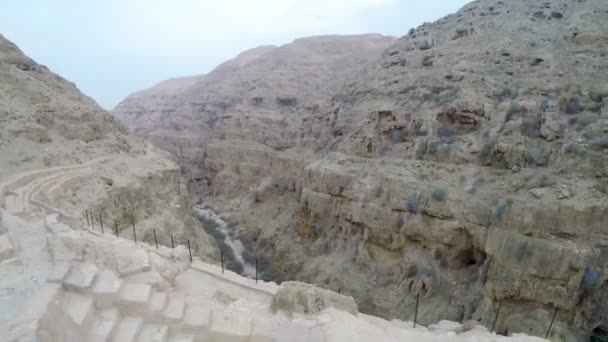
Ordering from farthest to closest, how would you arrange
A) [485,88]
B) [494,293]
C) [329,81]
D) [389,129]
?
[329,81] → [389,129] → [485,88] → [494,293]

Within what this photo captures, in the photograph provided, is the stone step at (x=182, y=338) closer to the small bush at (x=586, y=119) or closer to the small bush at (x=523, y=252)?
the small bush at (x=523, y=252)

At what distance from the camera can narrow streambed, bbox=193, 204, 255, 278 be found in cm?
2006

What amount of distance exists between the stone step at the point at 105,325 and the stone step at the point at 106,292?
11 centimetres

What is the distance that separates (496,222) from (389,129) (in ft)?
24.8

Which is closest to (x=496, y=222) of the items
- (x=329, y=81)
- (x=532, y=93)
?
(x=532, y=93)

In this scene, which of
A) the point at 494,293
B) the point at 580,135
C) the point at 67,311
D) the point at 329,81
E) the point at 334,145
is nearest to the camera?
the point at 67,311

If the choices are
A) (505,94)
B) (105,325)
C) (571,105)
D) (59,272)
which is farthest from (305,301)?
(505,94)

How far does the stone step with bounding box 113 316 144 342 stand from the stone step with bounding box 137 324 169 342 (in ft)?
0.24

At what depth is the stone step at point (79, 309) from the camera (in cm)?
465

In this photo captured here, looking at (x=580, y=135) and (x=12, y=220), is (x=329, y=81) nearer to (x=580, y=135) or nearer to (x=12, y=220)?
(x=580, y=135)

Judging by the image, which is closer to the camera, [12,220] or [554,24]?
[12,220]

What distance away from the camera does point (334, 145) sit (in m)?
21.1

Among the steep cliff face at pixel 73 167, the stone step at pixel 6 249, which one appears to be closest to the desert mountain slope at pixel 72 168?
the steep cliff face at pixel 73 167

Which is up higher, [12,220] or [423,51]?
[423,51]
